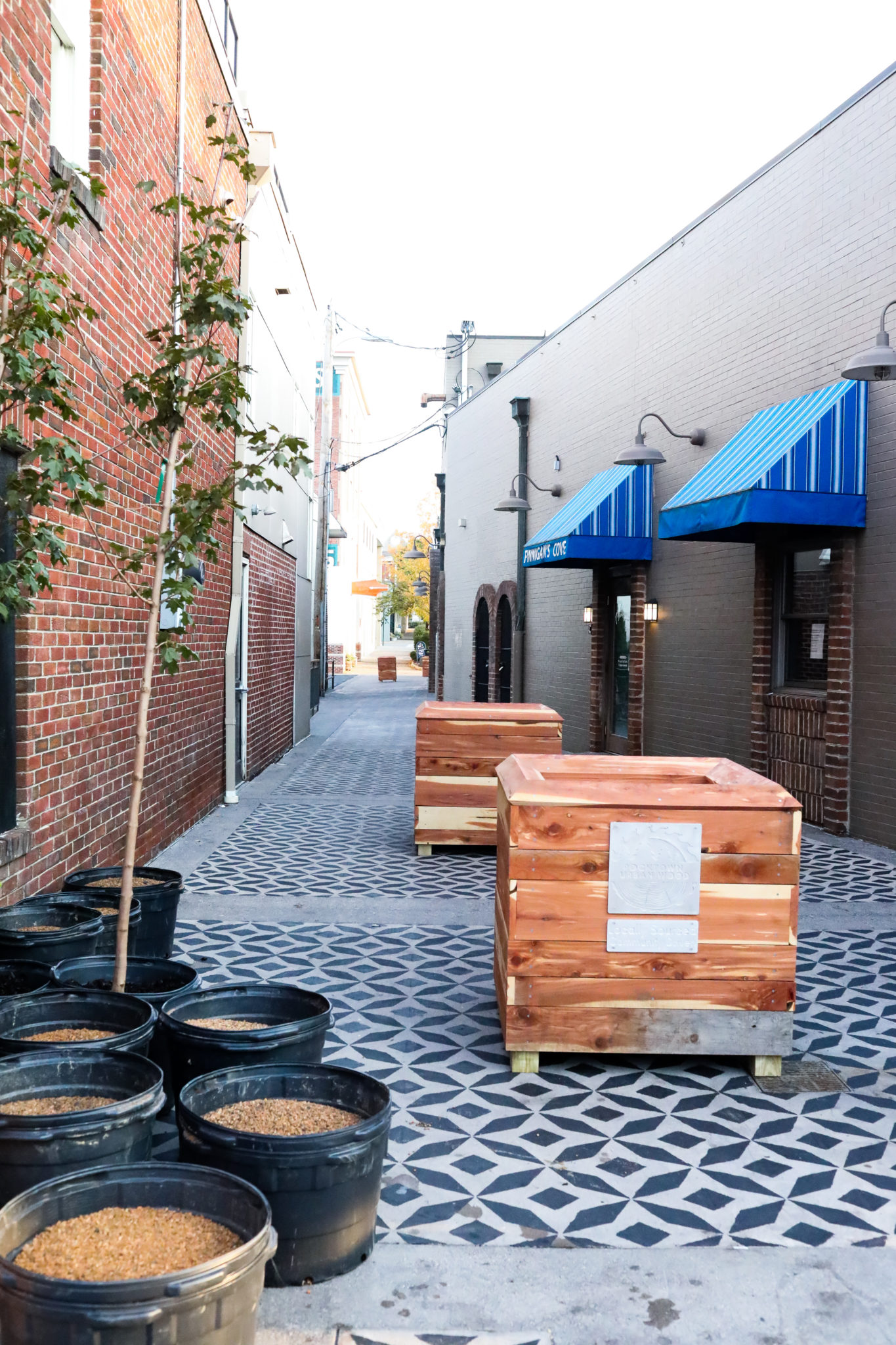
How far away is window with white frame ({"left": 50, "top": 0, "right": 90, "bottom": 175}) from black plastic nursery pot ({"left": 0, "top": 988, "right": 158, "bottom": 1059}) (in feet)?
14.4

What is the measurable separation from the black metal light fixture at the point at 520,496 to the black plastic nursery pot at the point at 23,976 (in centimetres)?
1335

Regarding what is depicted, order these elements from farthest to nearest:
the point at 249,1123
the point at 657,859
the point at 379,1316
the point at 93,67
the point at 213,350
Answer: the point at 93,67
the point at 657,859
the point at 213,350
the point at 249,1123
the point at 379,1316

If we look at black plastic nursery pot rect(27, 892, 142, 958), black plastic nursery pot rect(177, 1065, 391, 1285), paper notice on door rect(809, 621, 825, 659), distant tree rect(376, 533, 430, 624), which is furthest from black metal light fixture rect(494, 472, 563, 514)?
distant tree rect(376, 533, 430, 624)

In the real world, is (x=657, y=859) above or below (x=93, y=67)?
below

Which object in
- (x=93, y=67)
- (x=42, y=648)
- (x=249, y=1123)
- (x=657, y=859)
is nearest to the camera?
(x=249, y=1123)

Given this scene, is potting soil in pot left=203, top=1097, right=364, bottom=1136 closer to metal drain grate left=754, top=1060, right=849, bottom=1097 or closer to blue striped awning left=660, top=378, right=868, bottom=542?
metal drain grate left=754, top=1060, right=849, bottom=1097

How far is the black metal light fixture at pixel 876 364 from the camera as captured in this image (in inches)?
300

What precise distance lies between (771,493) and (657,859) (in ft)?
17.9

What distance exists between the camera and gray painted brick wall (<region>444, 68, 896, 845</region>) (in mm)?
9227

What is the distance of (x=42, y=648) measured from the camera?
Result: 222 inches

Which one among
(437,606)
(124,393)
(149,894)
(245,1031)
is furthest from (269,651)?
(437,606)

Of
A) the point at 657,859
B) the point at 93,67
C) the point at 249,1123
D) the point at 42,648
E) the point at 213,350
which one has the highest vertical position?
the point at 93,67

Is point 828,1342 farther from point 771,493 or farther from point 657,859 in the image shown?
point 771,493

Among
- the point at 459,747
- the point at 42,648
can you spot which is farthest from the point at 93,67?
the point at 459,747
